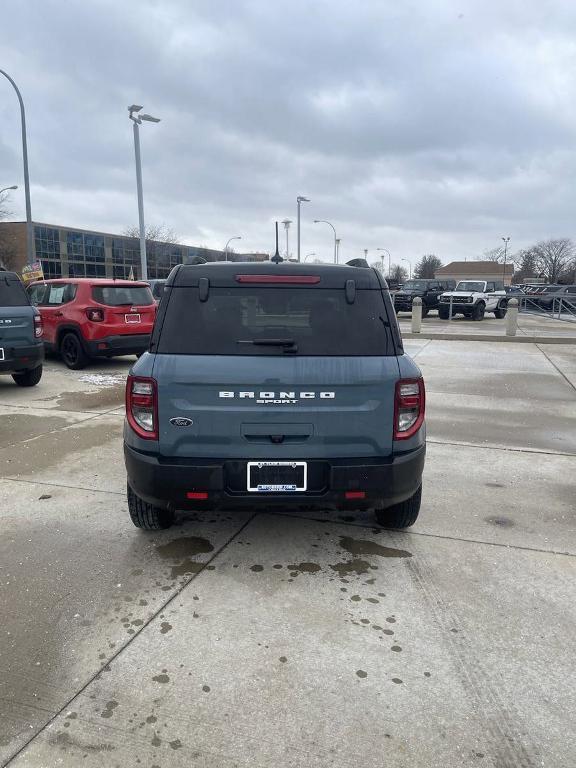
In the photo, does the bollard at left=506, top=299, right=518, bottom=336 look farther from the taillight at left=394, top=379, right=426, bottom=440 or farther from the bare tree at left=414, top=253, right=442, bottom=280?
the bare tree at left=414, top=253, right=442, bottom=280

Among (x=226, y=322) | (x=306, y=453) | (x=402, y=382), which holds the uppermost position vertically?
(x=226, y=322)

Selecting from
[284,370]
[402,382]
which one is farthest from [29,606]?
[402,382]

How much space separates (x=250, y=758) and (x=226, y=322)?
211cm

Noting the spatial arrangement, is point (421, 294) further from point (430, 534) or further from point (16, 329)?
point (430, 534)

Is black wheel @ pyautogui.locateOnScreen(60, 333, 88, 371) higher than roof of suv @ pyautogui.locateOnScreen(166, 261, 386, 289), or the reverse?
roof of suv @ pyautogui.locateOnScreen(166, 261, 386, 289)

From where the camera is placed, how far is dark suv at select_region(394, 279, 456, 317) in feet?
87.6

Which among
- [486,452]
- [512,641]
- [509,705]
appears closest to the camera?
[509,705]

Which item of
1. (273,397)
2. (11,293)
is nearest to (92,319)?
(11,293)

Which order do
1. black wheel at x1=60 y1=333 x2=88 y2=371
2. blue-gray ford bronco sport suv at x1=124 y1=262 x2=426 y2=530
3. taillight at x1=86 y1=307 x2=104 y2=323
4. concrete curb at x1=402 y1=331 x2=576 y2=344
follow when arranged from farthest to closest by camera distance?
1. concrete curb at x1=402 y1=331 x2=576 y2=344
2. black wheel at x1=60 y1=333 x2=88 y2=371
3. taillight at x1=86 y1=307 x2=104 y2=323
4. blue-gray ford bronco sport suv at x1=124 y1=262 x2=426 y2=530

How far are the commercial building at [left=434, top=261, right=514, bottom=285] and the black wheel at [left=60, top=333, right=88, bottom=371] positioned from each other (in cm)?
11636

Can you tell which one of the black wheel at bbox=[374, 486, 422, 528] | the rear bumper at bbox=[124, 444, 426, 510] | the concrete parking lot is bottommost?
the concrete parking lot

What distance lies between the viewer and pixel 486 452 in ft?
19.0

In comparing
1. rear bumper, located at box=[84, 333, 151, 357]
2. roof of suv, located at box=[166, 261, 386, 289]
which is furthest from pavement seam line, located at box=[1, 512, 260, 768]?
rear bumper, located at box=[84, 333, 151, 357]

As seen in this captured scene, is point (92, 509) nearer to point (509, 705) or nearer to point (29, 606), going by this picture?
point (29, 606)
